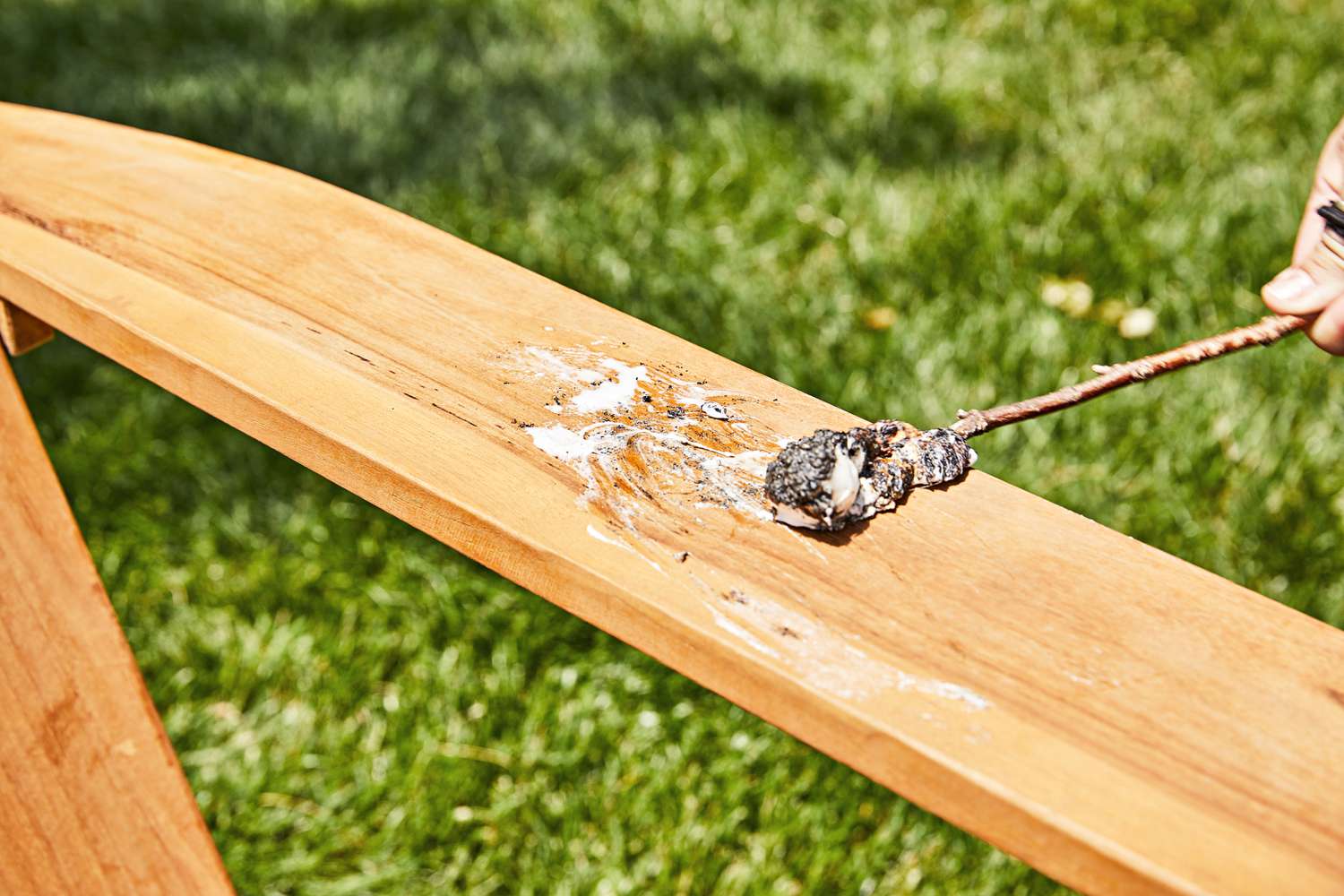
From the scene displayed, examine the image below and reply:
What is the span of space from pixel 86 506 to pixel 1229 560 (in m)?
2.41

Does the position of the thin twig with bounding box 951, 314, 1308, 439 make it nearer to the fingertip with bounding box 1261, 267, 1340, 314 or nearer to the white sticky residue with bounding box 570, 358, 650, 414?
the fingertip with bounding box 1261, 267, 1340, 314

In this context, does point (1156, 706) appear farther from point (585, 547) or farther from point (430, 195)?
point (430, 195)

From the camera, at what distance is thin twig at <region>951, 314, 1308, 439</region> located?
42.6 inches

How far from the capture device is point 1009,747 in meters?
0.73

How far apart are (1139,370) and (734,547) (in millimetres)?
479

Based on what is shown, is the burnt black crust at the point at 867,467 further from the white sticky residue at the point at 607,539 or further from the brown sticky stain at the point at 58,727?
the brown sticky stain at the point at 58,727

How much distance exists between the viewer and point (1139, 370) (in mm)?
1096

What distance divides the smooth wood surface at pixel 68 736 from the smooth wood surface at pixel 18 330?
9 centimetres

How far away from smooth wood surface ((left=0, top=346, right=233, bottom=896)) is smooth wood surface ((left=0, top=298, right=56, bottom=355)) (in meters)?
0.09

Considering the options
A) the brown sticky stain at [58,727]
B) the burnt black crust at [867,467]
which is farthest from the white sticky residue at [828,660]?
the brown sticky stain at [58,727]

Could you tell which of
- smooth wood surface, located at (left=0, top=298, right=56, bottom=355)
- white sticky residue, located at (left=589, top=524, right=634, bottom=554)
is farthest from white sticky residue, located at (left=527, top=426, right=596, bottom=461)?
smooth wood surface, located at (left=0, top=298, right=56, bottom=355)

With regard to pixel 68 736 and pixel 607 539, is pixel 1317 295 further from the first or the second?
pixel 68 736

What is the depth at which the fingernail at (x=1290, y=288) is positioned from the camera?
3.68 feet

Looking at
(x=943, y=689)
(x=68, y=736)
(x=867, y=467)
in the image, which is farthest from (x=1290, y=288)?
(x=68, y=736)
